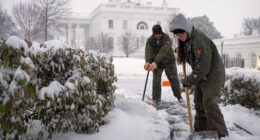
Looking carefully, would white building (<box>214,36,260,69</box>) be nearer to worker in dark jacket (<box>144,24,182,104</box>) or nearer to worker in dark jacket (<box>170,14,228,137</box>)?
worker in dark jacket (<box>144,24,182,104</box>)

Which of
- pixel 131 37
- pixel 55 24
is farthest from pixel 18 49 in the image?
pixel 131 37

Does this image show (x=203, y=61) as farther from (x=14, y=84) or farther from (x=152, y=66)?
(x=152, y=66)

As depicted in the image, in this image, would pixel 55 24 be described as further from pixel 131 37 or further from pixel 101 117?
pixel 101 117

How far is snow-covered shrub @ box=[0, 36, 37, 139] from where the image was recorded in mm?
3266

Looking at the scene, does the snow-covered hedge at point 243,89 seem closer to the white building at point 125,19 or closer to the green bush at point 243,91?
the green bush at point 243,91

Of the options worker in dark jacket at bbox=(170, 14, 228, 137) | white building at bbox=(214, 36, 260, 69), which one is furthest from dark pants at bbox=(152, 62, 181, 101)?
white building at bbox=(214, 36, 260, 69)

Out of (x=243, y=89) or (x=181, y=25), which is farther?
(x=243, y=89)

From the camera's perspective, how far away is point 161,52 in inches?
304

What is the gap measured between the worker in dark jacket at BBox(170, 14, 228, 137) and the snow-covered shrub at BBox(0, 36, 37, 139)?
2.10 m

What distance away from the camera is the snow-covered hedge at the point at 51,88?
3.30 metres

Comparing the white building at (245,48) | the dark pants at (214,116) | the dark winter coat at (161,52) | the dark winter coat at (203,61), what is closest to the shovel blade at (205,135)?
the dark pants at (214,116)

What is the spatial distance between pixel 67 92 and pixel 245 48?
58.0 m

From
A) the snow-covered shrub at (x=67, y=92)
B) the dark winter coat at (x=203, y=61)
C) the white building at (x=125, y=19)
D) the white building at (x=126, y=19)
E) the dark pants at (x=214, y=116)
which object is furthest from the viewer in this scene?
the white building at (x=126, y=19)

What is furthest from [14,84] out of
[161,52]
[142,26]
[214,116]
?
[142,26]
